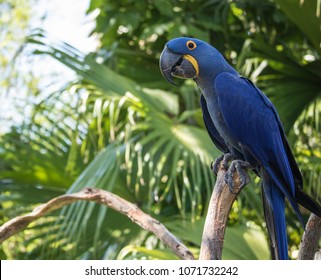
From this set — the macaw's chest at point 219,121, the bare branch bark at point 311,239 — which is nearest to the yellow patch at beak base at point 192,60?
the macaw's chest at point 219,121

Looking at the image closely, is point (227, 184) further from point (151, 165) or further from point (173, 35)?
point (173, 35)

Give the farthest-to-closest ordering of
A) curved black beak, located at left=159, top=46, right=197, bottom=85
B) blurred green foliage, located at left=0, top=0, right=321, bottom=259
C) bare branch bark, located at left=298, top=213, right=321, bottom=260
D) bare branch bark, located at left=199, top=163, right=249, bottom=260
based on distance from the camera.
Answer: blurred green foliage, located at left=0, top=0, right=321, bottom=259
curved black beak, located at left=159, top=46, right=197, bottom=85
bare branch bark, located at left=298, top=213, right=321, bottom=260
bare branch bark, located at left=199, top=163, right=249, bottom=260

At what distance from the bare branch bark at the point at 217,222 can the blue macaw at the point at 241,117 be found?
152 millimetres

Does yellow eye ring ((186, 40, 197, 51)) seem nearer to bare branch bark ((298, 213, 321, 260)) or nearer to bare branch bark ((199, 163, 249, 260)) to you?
bare branch bark ((199, 163, 249, 260))

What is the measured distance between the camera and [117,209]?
2238 millimetres

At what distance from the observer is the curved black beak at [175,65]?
216 cm

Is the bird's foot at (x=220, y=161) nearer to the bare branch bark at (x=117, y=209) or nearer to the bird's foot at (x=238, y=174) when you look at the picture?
the bird's foot at (x=238, y=174)

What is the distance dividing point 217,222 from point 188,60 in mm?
577

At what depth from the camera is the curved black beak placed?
2.16 m

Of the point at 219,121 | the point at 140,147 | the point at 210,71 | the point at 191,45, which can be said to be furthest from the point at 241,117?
the point at 140,147

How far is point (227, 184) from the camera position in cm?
193

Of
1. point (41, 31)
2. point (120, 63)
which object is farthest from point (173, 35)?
point (41, 31)

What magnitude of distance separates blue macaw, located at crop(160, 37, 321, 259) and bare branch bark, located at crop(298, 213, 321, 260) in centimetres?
8

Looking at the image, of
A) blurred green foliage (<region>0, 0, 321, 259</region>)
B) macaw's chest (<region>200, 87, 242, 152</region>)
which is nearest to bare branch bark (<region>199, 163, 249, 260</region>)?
macaw's chest (<region>200, 87, 242, 152</region>)
